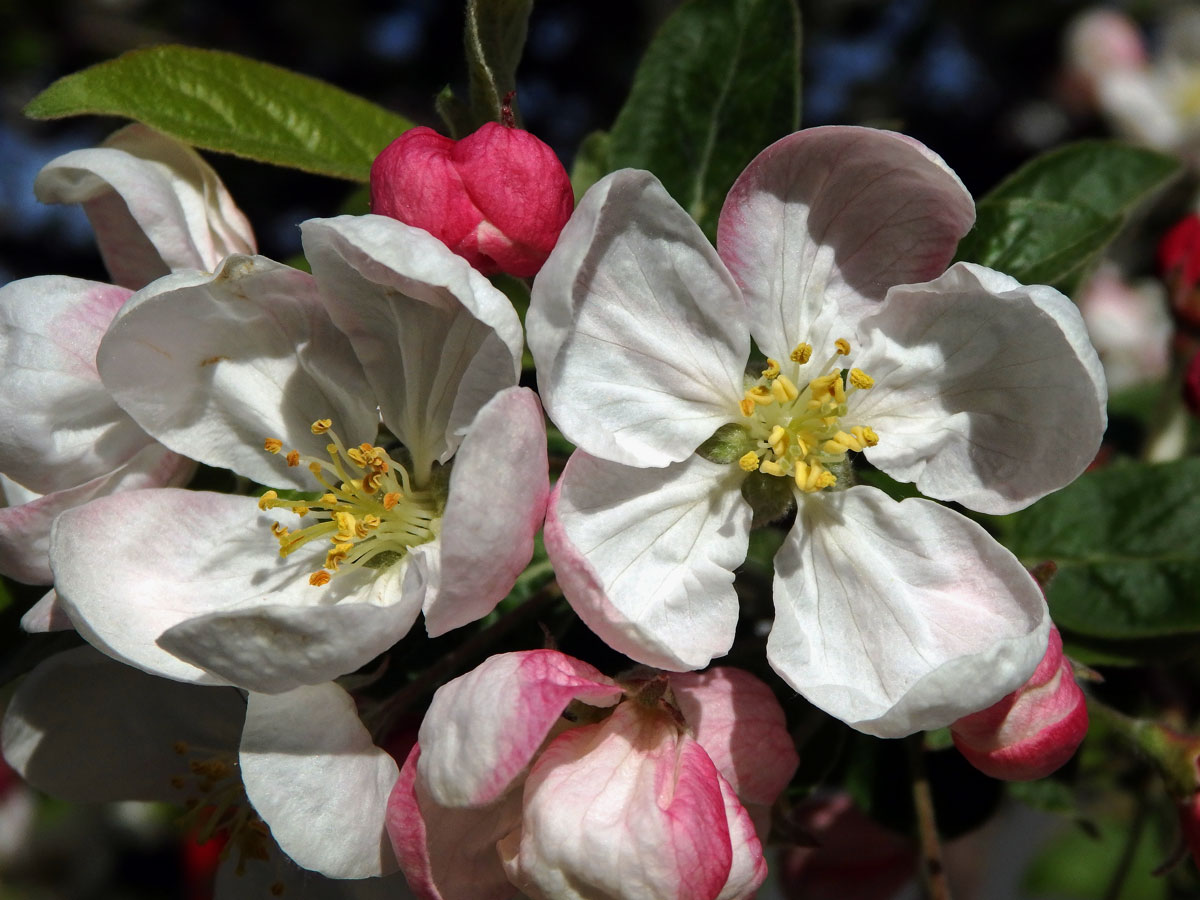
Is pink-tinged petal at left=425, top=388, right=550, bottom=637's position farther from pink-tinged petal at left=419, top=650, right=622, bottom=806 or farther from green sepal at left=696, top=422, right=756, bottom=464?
green sepal at left=696, top=422, right=756, bottom=464

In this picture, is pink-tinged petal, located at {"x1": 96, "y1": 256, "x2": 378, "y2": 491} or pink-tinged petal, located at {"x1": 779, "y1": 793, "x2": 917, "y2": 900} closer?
pink-tinged petal, located at {"x1": 96, "y1": 256, "x2": 378, "y2": 491}

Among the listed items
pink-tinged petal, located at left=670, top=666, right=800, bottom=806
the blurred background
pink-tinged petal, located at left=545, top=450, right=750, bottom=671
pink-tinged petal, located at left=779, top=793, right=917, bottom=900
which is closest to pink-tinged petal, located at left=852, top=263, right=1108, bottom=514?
pink-tinged petal, located at left=545, top=450, right=750, bottom=671

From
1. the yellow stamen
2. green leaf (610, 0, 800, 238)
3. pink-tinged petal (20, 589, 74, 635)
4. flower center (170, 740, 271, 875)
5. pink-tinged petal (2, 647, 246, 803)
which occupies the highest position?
green leaf (610, 0, 800, 238)

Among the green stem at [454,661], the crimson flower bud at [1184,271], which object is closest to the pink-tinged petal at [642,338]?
the green stem at [454,661]

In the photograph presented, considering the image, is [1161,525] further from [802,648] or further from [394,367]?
[394,367]

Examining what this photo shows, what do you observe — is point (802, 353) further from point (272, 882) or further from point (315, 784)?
point (272, 882)

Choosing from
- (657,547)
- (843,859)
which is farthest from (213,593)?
(843,859)

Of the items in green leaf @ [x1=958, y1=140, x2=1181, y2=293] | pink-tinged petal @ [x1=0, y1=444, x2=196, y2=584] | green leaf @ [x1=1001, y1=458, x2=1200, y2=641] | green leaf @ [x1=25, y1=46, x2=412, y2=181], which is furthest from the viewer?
green leaf @ [x1=1001, y1=458, x2=1200, y2=641]

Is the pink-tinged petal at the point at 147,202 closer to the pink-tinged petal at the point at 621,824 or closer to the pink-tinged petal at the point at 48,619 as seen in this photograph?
the pink-tinged petal at the point at 48,619
